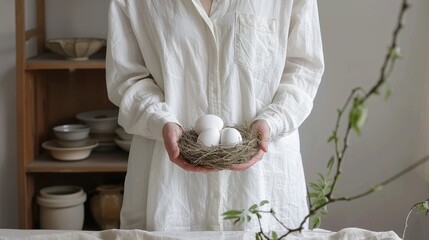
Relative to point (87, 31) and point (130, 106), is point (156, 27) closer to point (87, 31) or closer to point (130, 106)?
point (130, 106)

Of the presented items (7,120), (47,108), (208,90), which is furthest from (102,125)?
(208,90)

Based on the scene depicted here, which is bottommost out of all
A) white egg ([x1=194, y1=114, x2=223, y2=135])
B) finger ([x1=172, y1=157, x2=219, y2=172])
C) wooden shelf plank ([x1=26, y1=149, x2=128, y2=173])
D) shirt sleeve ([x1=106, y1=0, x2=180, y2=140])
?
wooden shelf plank ([x1=26, y1=149, x2=128, y2=173])

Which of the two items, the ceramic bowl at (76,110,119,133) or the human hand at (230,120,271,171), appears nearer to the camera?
the human hand at (230,120,271,171)

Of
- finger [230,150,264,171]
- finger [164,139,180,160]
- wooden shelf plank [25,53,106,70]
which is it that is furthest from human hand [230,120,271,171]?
wooden shelf plank [25,53,106,70]

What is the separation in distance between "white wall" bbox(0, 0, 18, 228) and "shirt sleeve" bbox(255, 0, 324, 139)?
4.21ft

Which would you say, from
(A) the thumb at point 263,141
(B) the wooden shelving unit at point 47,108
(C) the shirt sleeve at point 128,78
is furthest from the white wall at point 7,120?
(A) the thumb at point 263,141

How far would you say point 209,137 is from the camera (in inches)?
53.6

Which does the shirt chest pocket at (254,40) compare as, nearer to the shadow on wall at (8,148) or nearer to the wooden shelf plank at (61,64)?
the wooden shelf plank at (61,64)

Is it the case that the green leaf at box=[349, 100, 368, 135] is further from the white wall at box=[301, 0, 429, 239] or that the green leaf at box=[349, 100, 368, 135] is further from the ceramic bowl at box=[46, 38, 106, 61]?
the white wall at box=[301, 0, 429, 239]

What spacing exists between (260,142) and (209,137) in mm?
107

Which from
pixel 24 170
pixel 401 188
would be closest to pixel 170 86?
pixel 24 170

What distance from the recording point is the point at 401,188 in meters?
2.48

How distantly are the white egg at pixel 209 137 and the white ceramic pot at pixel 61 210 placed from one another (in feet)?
3.50

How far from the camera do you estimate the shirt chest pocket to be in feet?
4.70
